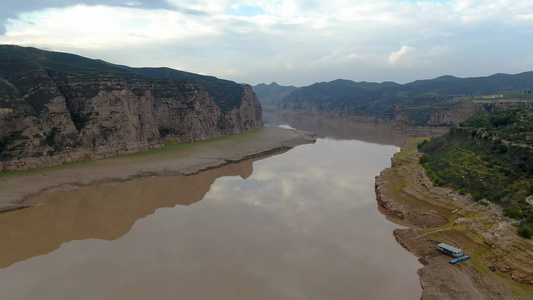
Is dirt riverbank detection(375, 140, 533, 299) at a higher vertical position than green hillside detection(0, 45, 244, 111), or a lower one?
lower

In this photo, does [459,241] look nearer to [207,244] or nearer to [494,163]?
[494,163]

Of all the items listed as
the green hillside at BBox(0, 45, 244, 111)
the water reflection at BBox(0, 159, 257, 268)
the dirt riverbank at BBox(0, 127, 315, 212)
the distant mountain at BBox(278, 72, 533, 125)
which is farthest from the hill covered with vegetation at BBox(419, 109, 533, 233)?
the distant mountain at BBox(278, 72, 533, 125)

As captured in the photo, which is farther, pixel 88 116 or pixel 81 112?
pixel 81 112

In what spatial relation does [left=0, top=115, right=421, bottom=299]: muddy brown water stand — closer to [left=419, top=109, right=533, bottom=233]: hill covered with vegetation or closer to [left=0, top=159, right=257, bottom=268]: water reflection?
[left=0, top=159, right=257, bottom=268]: water reflection

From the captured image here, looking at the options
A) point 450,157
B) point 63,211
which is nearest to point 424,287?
point 450,157

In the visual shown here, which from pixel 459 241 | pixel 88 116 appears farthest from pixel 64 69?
pixel 459 241

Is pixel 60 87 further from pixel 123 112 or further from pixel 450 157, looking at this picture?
pixel 450 157
